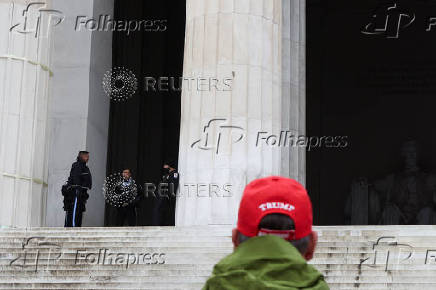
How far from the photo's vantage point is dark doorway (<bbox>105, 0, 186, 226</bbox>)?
31.9 metres

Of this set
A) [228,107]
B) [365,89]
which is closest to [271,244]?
[228,107]

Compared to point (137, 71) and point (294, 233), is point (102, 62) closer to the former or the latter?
point (137, 71)

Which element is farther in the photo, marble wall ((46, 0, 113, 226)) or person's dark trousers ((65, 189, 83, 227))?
marble wall ((46, 0, 113, 226))

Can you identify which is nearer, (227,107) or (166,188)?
(227,107)

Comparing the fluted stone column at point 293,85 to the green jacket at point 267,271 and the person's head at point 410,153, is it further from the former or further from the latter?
the green jacket at point 267,271

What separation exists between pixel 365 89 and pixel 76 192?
15.8 m

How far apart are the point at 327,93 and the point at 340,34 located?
2287mm

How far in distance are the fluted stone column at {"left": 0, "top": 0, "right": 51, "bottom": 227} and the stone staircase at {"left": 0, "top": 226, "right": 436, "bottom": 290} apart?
2.75m

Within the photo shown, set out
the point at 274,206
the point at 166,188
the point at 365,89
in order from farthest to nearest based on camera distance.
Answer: the point at 365,89 < the point at 166,188 < the point at 274,206

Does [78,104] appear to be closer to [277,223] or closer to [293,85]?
Result: [293,85]

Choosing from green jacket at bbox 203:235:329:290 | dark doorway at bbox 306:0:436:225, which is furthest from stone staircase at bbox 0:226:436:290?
dark doorway at bbox 306:0:436:225

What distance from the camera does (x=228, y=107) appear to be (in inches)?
765

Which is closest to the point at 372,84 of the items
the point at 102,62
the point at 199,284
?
the point at 102,62

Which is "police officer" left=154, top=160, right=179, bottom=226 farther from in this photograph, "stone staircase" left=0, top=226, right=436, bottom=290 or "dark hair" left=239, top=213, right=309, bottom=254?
"dark hair" left=239, top=213, right=309, bottom=254
